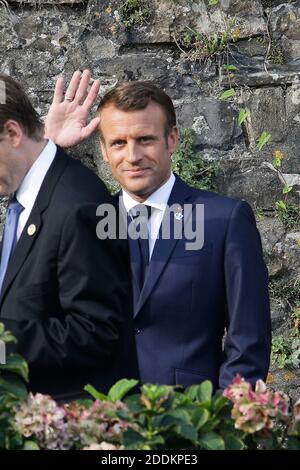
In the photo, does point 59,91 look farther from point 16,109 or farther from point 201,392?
point 201,392

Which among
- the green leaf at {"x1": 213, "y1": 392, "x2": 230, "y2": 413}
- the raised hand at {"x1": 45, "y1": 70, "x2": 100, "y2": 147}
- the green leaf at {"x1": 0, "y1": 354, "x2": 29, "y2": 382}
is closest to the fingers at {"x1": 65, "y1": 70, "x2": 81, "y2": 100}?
the raised hand at {"x1": 45, "y1": 70, "x2": 100, "y2": 147}

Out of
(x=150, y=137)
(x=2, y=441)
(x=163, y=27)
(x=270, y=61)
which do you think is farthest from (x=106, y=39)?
(x=2, y=441)

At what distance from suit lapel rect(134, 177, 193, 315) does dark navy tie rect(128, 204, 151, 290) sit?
4 centimetres

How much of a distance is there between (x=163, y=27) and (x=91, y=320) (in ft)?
7.83

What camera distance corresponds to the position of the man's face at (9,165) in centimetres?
272

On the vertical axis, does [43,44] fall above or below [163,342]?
above

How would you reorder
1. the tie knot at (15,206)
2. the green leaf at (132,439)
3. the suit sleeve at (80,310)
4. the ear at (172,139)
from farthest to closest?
1. the ear at (172,139)
2. the tie knot at (15,206)
3. the suit sleeve at (80,310)
4. the green leaf at (132,439)

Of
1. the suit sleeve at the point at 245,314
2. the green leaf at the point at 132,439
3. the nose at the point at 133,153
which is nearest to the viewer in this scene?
the green leaf at the point at 132,439

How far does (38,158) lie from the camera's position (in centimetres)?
→ 278

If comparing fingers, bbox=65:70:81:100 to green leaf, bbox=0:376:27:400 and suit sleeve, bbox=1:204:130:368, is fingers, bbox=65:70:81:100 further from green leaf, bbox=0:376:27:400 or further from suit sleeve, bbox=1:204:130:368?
green leaf, bbox=0:376:27:400

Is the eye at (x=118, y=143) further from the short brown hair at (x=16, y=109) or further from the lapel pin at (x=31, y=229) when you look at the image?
the lapel pin at (x=31, y=229)

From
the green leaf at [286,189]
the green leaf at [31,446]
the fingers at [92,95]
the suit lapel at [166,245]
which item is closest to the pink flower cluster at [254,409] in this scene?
the green leaf at [31,446]

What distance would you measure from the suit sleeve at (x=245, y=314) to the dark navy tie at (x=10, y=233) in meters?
0.81
